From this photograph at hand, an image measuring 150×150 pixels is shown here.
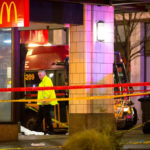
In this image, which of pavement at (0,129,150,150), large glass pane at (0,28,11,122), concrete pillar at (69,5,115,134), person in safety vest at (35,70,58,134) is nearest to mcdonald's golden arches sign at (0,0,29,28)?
large glass pane at (0,28,11,122)

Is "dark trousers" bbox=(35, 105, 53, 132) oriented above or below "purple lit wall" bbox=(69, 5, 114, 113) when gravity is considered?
below

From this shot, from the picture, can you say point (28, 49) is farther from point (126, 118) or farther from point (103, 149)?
point (103, 149)

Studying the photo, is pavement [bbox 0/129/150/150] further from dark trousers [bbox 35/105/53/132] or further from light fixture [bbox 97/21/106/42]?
light fixture [bbox 97/21/106/42]

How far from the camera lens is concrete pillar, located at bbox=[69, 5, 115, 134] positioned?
10781 millimetres

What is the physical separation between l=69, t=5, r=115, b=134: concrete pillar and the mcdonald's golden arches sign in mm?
1911

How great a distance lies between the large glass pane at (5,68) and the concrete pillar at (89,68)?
171 centimetres

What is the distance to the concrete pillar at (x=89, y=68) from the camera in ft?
35.4

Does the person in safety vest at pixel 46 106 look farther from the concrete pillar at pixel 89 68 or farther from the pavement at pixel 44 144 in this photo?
the pavement at pixel 44 144

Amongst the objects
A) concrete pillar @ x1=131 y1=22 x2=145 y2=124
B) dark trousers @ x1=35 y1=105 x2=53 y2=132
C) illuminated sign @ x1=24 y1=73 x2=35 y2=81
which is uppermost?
concrete pillar @ x1=131 y1=22 x2=145 y2=124

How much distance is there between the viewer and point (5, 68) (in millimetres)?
10148

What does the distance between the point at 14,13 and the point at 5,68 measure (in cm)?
153

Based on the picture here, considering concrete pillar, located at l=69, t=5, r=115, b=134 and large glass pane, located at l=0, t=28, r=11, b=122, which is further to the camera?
concrete pillar, located at l=69, t=5, r=115, b=134

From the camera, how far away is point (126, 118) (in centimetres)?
1412

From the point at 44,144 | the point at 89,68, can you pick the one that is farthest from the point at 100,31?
the point at 44,144
